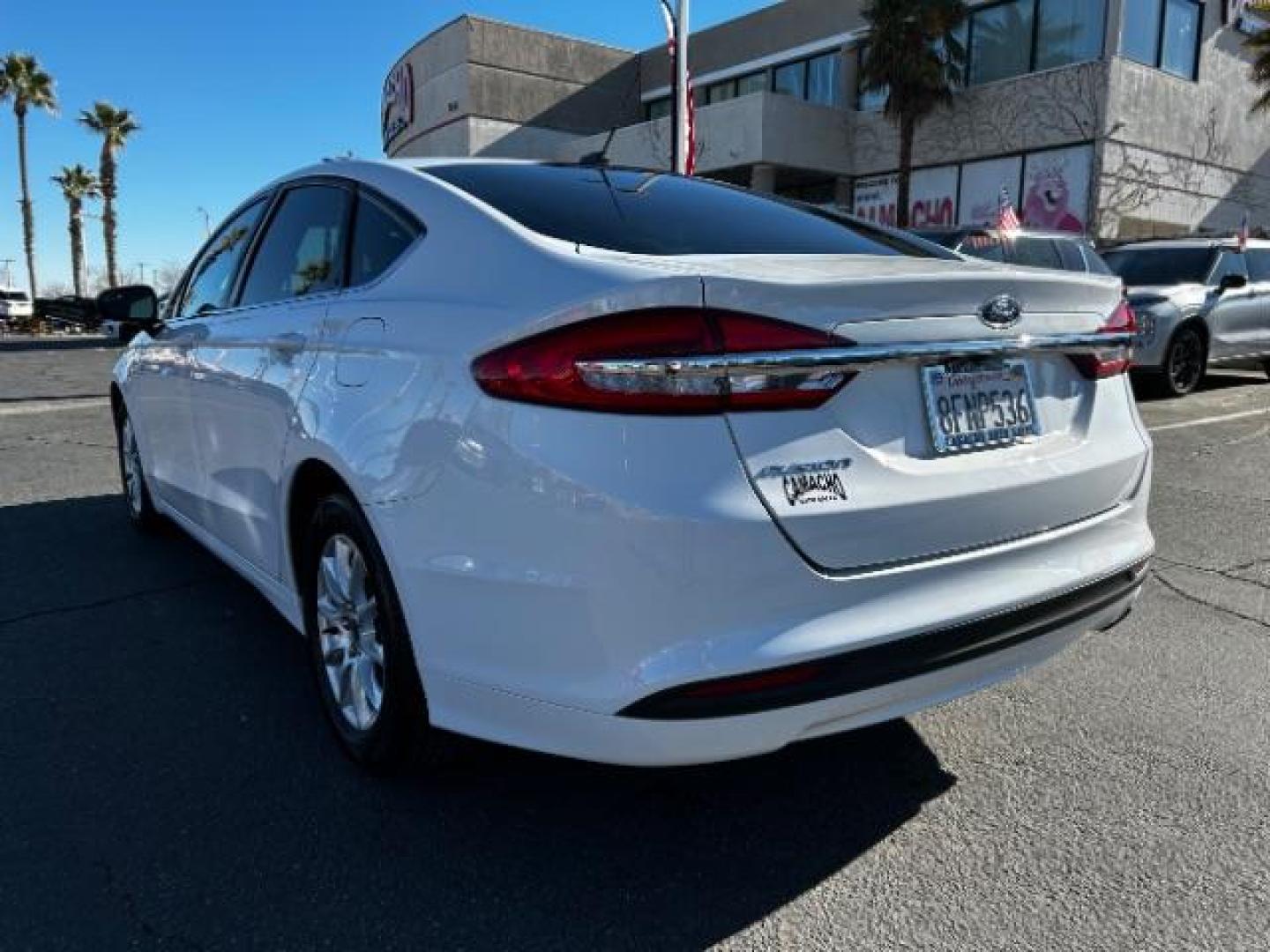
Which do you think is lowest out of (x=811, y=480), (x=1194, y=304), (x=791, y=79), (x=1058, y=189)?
(x=811, y=480)

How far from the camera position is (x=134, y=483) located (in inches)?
200

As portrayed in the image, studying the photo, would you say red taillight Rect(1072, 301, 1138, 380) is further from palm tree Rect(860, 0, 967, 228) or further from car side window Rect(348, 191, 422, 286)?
palm tree Rect(860, 0, 967, 228)

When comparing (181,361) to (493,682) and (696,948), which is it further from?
(696,948)

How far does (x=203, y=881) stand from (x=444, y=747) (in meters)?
0.59

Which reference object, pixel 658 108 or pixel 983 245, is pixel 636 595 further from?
pixel 658 108

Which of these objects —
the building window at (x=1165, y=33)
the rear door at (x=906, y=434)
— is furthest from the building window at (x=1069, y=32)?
the rear door at (x=906, y=434)

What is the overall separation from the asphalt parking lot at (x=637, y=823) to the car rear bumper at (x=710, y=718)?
38 centimetres

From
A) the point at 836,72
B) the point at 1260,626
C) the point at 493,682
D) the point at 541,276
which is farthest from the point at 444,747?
the point at 836,72

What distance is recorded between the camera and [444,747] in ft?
8.03

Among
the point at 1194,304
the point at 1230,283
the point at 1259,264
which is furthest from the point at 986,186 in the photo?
the point at 1194,304

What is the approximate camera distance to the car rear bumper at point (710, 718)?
1872 mm

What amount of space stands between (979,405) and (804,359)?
0.53 m

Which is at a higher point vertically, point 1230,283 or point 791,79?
point 791,79

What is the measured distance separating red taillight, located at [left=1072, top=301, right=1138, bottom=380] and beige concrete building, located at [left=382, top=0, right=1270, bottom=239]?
2061 centimetres
